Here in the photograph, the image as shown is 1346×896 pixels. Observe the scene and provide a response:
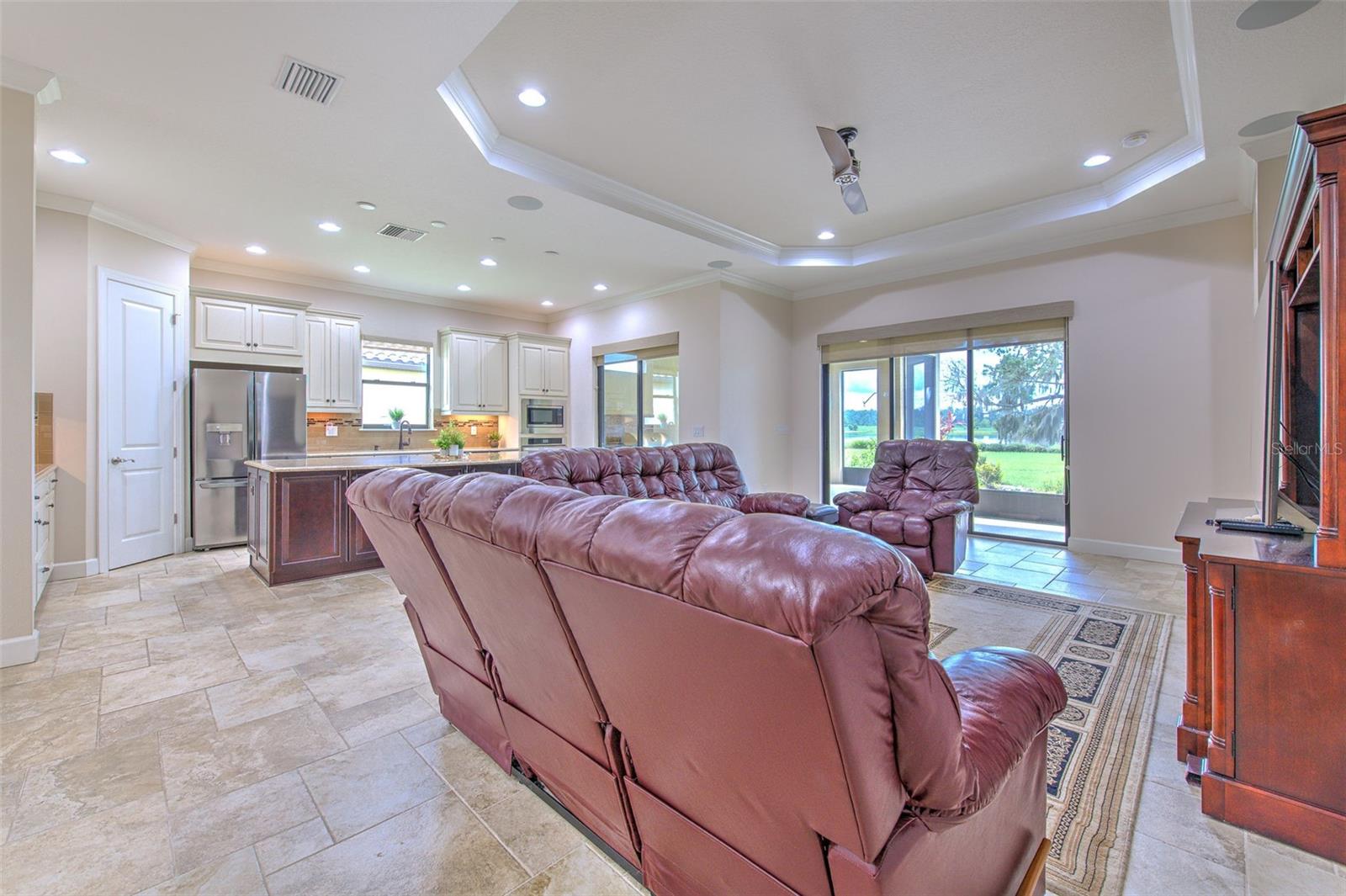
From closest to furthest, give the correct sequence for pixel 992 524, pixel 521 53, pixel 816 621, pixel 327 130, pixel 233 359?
pixel 816 621
pixel 521 53
pixel 327 130
pixel 233 359
pixel 992 524

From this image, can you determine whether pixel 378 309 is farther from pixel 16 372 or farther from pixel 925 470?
pixel 925 470

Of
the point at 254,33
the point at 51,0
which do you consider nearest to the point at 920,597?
the point at 254,33

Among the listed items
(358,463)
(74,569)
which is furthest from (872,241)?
(74,569)

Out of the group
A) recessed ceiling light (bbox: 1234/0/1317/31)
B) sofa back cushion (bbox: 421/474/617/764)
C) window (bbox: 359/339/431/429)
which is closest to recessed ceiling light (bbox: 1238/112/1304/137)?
recessed ceiling light (bbox: 1234/0/1317/31)

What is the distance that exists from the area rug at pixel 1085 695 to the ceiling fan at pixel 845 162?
8.06 ft

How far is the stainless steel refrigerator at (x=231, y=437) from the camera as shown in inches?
207

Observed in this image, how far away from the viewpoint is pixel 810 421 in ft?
22.7

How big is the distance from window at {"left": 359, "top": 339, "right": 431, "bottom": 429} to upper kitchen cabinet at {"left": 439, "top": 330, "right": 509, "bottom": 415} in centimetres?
27

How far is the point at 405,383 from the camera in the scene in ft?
24.4

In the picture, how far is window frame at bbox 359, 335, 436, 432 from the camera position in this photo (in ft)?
22.9

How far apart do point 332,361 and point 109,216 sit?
87.4 inches

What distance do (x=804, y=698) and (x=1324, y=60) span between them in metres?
3.97

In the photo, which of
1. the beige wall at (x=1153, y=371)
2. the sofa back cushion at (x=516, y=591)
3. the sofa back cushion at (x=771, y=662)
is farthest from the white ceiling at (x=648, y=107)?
the sofa back cushion at (x=771, y=662)

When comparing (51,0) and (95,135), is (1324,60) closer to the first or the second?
(51,0)
